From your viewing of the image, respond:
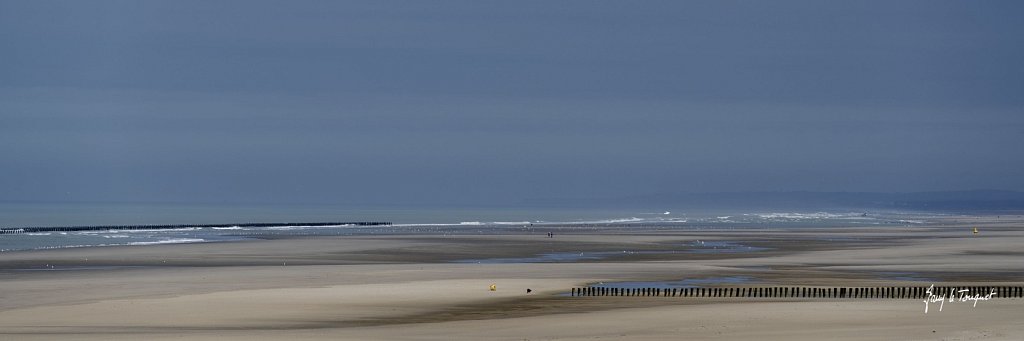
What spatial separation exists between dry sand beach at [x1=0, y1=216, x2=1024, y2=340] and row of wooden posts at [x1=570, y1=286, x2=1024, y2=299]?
1.79 m

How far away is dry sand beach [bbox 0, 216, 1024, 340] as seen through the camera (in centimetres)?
3344

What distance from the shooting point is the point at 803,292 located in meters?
46.4

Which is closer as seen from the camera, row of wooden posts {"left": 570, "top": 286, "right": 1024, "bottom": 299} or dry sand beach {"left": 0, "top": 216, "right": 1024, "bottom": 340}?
dry sand beach {"left": 0, "top": 216, "right": 1024, "bottom": 340}

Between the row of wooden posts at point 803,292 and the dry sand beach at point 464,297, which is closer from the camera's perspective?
the dry sand beach at point 464,297

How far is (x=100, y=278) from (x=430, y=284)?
13.5 metres

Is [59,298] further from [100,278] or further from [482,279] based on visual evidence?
[482,279]

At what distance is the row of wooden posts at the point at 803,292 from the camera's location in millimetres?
45381

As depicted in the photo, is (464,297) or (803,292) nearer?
(464,297)

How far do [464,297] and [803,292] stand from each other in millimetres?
11242

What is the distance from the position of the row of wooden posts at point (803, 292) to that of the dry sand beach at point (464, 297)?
1.79 meters

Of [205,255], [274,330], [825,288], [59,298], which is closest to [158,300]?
[59,298]

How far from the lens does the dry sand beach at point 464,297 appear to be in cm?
3344

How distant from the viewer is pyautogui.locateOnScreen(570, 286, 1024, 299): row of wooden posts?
1787 inches

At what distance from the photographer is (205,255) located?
7781 cm
